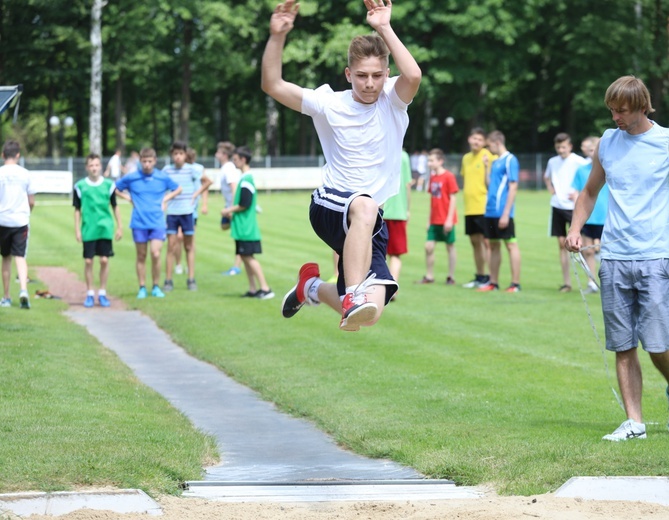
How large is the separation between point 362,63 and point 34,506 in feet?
Result: 10.6

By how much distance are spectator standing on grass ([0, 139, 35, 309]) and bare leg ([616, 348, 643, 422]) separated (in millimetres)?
10262

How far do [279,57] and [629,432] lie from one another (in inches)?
135

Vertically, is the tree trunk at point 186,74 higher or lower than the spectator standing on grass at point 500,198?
higher

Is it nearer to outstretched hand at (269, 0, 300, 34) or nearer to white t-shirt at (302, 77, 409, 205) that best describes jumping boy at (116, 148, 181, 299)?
white t-shirt at (302, 77, 409, 205)

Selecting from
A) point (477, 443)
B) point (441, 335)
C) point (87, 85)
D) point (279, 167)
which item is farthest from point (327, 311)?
point (87, 85)

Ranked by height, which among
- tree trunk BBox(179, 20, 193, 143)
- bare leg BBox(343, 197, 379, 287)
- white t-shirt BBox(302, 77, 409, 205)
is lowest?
bare leg BBox(343, 197, 379, 287)

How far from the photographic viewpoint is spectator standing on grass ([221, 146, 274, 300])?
1745 centimetres

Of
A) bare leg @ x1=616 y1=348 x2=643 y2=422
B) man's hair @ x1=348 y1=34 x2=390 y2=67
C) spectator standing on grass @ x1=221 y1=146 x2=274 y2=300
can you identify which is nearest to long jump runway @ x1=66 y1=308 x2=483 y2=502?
bare leg @ x1=616 y1=348 x2=643 y2=422

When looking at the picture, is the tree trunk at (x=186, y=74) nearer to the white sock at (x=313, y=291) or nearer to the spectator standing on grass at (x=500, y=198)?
the spectator standing on grass at (x=500, y=198)

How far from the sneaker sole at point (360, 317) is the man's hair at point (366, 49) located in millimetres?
1514

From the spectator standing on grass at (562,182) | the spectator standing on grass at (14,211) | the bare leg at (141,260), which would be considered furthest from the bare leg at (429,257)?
the spectator standing on grass at (14,211)

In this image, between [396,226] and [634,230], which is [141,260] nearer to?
[396,226]

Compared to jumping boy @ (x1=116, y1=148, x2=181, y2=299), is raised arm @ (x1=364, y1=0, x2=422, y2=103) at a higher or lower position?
higher

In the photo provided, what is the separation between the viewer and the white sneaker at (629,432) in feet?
26.2
